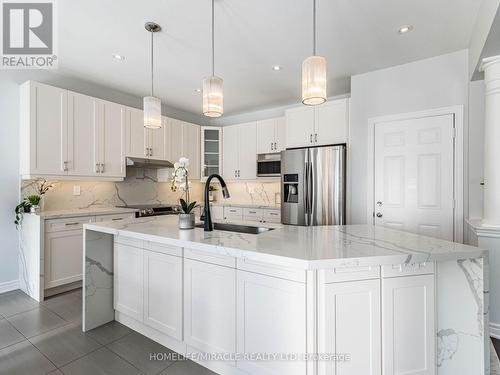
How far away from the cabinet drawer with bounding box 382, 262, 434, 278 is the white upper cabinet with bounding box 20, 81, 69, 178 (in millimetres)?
3587

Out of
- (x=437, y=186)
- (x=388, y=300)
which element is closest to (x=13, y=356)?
(x=388, y=300)

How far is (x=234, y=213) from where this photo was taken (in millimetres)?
4730

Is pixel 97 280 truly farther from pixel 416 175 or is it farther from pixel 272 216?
pixel 416 175

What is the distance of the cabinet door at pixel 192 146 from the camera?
15.7 feet

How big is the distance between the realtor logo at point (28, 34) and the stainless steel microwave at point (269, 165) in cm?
313

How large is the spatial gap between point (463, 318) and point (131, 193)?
4346 millimetres

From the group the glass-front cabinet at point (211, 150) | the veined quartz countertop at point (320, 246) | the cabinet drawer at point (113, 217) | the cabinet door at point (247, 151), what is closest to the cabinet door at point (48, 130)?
the cabinet drawer at point (113, 217)

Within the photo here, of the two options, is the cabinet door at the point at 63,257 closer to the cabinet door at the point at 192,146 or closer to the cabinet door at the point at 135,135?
the cabinet door at the point at 135,135

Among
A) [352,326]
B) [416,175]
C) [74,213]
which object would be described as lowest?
[352,326]

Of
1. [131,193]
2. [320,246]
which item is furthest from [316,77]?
[131,193]

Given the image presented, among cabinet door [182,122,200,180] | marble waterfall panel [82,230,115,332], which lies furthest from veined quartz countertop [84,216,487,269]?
cabinet door [182,122,200,180]

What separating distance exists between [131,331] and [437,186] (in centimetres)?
343

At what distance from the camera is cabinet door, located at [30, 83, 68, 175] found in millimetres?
2951

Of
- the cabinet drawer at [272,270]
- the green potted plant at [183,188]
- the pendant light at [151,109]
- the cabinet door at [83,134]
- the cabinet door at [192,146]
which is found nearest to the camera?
the cabinet drawer at [272,270]
